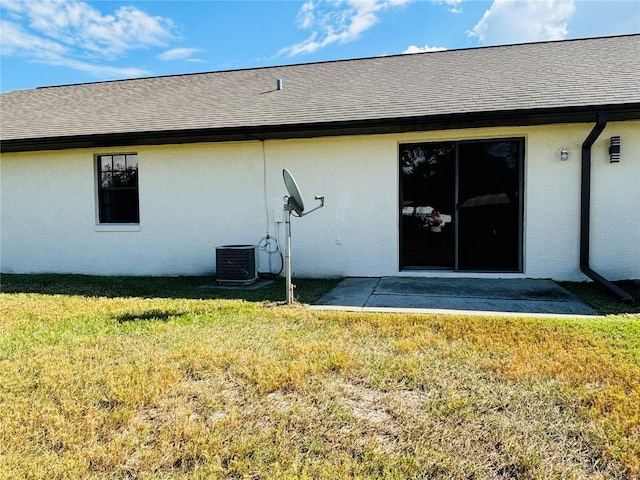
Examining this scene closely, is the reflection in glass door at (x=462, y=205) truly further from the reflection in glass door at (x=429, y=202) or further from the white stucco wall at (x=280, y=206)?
the white stucco wall at (x=280, y=206)

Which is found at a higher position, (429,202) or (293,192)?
(293,192)

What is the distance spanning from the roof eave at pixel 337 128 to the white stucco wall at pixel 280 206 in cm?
27

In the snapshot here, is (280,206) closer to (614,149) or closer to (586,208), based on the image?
(586,208)

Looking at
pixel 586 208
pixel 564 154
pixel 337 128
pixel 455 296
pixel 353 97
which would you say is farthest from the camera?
pixel 353 97

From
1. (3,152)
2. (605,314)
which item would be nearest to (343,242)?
(605,314)

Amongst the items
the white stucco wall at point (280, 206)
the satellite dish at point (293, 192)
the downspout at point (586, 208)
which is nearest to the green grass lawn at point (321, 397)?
the satellite dish at point (293, 192)

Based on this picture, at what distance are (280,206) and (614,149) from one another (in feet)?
19.8

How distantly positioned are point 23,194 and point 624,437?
11.6 m

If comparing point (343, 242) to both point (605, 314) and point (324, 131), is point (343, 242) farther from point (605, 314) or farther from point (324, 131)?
point (605, 314)

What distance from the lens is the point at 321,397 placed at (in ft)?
10.5

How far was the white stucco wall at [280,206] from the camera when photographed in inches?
287

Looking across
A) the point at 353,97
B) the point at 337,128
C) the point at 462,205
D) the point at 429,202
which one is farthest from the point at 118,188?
the point at 462,205

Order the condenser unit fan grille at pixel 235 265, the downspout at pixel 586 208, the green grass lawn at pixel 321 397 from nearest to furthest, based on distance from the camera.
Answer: the green grass lawn at pixel 321 397 < the downspout at pixel 586 208 < the condenser unit fan grille at pixel 235 265

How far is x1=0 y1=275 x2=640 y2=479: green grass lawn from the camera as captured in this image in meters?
2.44
